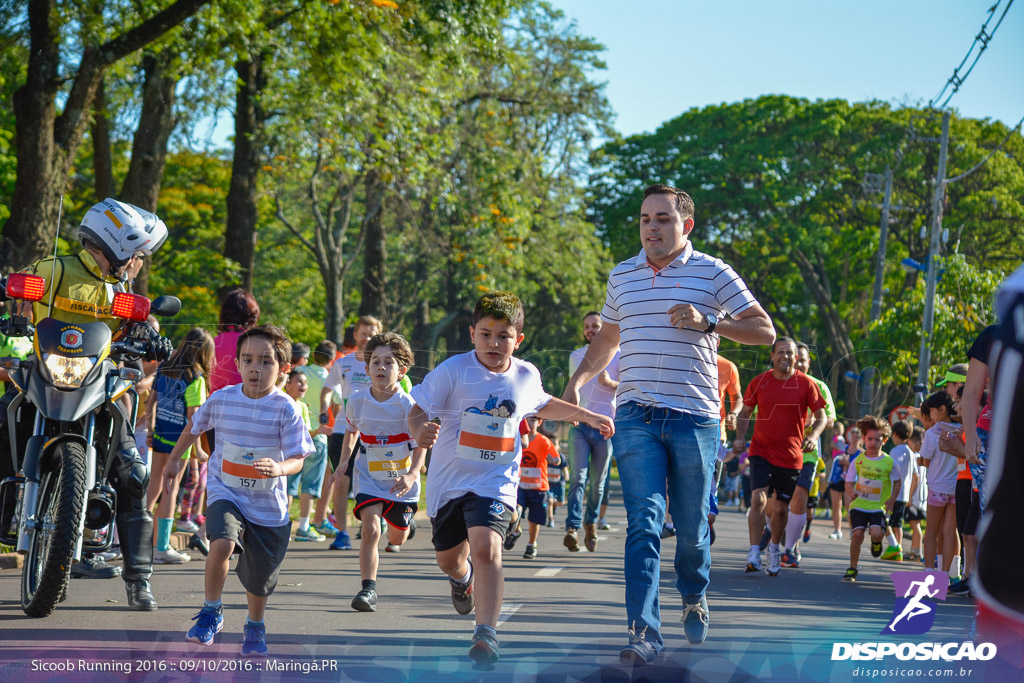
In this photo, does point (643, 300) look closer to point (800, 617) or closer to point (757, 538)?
point (800, 617)

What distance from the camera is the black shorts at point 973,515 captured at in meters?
8.20

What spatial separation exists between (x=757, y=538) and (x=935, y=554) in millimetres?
1455

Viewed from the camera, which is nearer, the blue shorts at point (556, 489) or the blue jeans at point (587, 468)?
the blue jeans at point (587, 468)

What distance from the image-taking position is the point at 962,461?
29.1ft

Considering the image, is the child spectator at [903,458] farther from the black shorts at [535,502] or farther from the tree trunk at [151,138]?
the tree trunk at [151,138]

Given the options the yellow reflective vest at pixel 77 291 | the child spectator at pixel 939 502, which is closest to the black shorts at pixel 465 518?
the yellow reflective vest at pixel 77 291

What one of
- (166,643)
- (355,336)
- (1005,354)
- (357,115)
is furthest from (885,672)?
(357,115)

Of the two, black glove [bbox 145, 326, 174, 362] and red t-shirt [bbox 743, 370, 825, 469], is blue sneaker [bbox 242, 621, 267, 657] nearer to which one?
black glove [bbox 145, 326, 174, 362]

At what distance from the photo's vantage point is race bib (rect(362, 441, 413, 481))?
23.5ft

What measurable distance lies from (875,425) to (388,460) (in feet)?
14.1

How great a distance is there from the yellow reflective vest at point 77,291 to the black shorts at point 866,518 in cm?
670

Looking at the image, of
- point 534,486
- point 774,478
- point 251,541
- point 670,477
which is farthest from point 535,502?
point 251,541

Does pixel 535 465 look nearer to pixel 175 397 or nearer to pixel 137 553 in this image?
pixel 175 397

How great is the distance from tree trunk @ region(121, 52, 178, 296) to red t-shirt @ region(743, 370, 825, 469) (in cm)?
884
